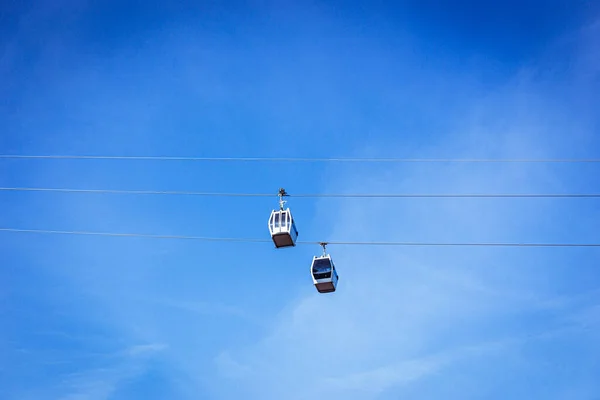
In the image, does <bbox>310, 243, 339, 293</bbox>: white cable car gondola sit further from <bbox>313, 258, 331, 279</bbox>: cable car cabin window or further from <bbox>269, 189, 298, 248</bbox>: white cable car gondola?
<bbox>269, 189, 298, 248</bbox>: white cable car gondola

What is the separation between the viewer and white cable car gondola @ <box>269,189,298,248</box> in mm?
17906

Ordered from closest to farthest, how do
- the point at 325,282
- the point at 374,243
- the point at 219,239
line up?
the point at 374,243, the point at 219,239, the point at 325,282

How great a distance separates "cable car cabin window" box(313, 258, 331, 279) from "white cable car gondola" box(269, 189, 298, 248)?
6.74 ft

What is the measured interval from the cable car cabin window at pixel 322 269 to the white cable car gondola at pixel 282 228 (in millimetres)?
2055

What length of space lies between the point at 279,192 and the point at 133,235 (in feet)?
15.7

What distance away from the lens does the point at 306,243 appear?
18094mm

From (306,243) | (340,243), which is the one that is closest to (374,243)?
(340,243)

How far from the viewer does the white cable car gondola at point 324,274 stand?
65.6ft

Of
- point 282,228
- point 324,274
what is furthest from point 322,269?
point 282,228

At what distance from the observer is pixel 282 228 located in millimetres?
17891

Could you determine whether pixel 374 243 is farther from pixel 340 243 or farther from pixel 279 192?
pixel 279 192

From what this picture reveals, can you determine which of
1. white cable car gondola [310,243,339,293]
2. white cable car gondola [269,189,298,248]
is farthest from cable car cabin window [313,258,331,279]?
white cable car gondola [269,189,298,248]

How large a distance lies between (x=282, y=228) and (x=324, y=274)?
299 centimetres

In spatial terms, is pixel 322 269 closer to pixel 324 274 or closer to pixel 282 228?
pixel 324 274
